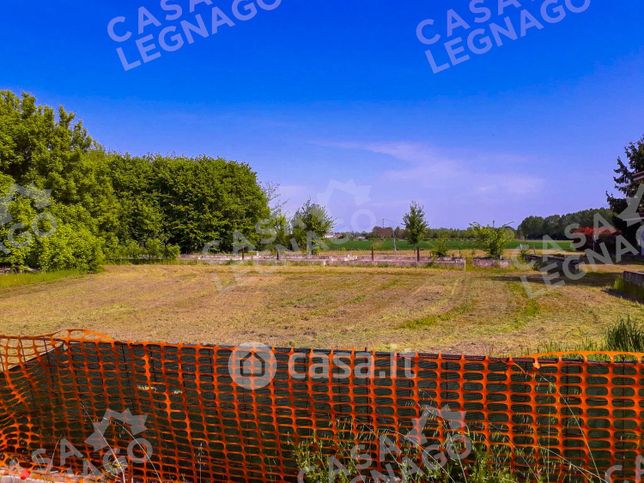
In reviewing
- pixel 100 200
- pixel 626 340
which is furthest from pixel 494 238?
pixel 100 200

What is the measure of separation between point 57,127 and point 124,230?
1141 cm

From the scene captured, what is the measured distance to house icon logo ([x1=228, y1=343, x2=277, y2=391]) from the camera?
308 cm

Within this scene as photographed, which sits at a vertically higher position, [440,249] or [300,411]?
[440,249]

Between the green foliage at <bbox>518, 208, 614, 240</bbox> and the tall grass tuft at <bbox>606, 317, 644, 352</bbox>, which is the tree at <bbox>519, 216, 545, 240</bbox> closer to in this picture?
the green foliage at <bbox>518, 208, 614, 240</bbox>

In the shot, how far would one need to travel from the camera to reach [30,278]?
64.5ft

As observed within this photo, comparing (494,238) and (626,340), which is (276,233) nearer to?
(494,238)

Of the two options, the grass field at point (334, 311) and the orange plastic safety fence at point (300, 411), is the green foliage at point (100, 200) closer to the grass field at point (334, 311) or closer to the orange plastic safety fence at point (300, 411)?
the grass field at point (334, 311)

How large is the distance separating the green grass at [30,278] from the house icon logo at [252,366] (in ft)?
64.9

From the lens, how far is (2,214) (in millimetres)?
19188

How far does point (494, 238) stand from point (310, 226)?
14.3 meters

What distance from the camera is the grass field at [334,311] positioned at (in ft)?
28.0

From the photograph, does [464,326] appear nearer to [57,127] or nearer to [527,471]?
[527,471]

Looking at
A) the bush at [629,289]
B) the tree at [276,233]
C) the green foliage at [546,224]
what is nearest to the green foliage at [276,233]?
the tree at [276,233]

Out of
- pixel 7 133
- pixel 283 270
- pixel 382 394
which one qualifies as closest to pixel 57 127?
pixel 7 133
